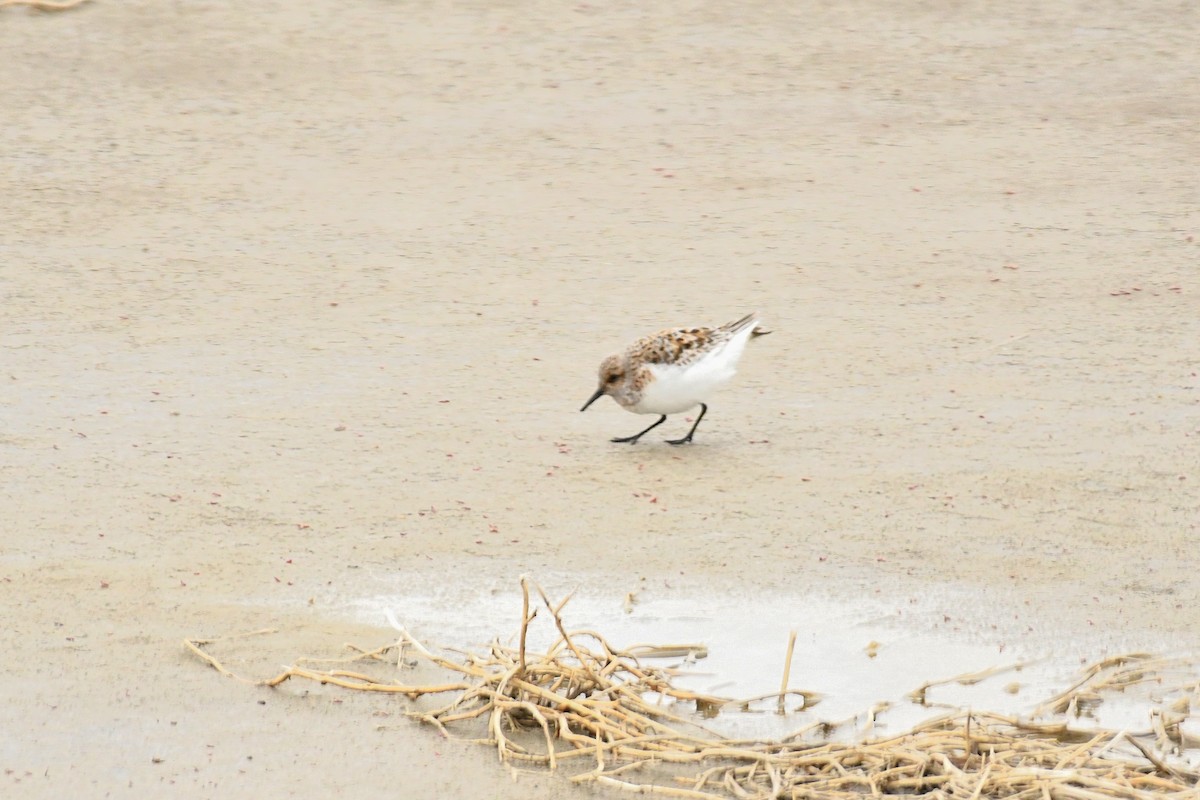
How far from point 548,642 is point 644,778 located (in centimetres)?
105

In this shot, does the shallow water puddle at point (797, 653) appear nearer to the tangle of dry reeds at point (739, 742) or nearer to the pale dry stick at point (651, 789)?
the tangle of dry reeds at point (739, 742)

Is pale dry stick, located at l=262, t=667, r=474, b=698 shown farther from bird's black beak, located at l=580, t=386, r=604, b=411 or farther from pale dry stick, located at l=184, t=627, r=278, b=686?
bird's black beak, located at l=580, t=386, r=604, b=411

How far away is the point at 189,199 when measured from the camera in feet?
39.4

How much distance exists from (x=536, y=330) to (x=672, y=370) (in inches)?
73.7

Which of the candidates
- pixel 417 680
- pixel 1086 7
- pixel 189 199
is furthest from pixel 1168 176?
pixel 417 680

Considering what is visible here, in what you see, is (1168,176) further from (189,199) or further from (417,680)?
(417,680)

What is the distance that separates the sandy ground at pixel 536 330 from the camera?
647 cm

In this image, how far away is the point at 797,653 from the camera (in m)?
6.21

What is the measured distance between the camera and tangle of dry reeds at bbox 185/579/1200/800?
5059mm

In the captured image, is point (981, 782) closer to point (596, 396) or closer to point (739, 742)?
point (739, 742)

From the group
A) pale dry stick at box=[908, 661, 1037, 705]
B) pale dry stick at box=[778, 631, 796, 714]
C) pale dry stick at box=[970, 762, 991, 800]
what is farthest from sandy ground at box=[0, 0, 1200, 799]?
pale dry stick at box=[970, 762, 991, 800]

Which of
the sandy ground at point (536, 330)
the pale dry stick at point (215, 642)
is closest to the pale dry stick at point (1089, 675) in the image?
the sandy ground at point (536, 330)

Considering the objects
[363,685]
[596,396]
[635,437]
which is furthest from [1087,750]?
[596,396]

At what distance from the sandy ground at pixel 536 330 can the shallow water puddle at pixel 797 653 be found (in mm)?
147
